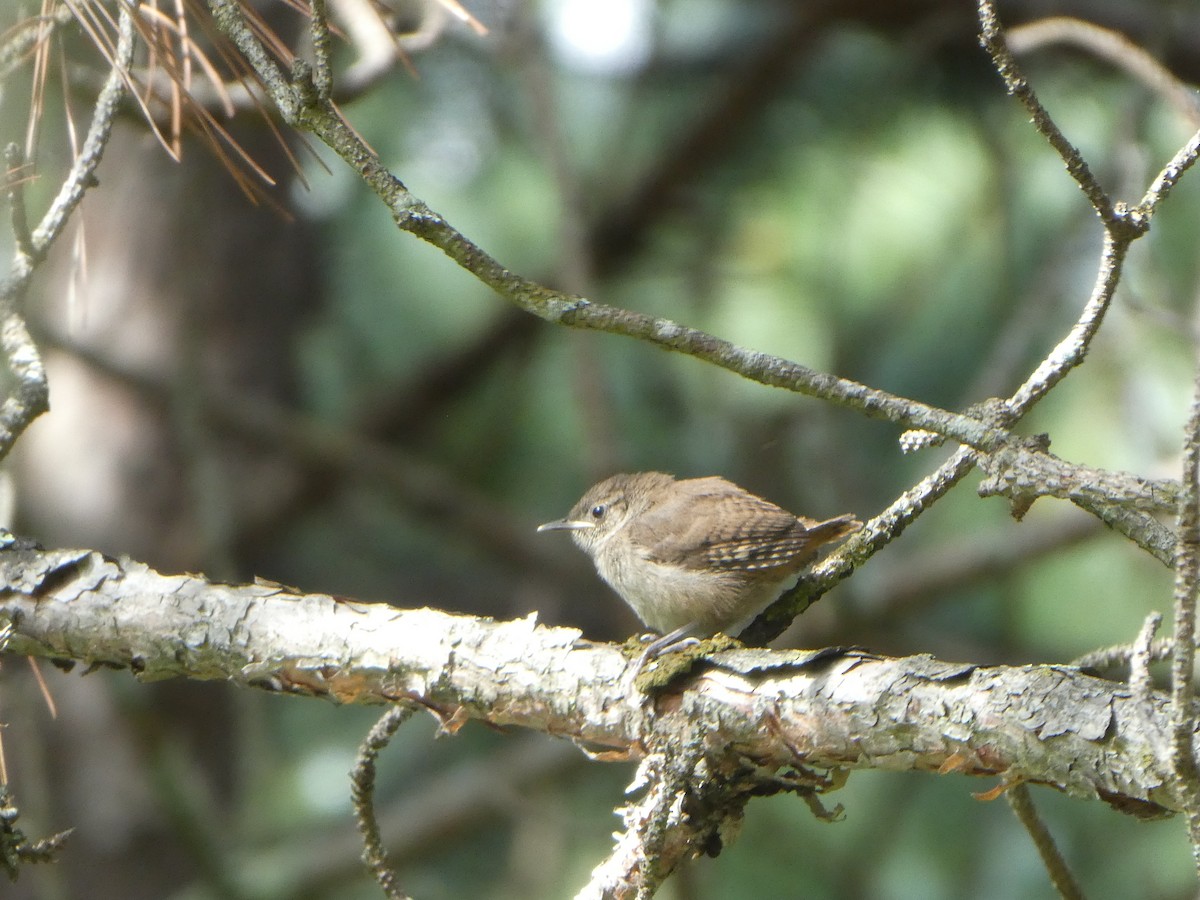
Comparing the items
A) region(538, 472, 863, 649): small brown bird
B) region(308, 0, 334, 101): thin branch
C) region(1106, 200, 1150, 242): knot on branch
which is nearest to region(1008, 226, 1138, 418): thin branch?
region(1106, 200, 1150, 242): knot on branch

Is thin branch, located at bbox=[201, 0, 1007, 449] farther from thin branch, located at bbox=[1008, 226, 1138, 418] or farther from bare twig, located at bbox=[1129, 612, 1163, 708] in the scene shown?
bare twig, located at bbox=[1129, 612, 1163, 708]

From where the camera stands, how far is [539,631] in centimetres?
222

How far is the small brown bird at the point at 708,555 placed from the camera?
10.8 feet

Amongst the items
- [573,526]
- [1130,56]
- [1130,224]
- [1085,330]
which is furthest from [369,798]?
[1130,56]

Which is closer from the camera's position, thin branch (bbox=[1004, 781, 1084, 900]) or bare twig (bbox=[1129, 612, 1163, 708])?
bare twig (bbox=[1129, 612, 1163, 708])

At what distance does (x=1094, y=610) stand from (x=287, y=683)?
180 inches

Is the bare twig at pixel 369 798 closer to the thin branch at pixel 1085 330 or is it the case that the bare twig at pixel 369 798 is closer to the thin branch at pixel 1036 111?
the thin branch at pixel 1085 330

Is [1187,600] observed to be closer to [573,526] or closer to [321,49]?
[321,49]

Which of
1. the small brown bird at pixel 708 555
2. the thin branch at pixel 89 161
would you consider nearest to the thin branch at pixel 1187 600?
the small brown bird at pixel 708 555

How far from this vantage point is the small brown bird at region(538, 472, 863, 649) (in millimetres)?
3279

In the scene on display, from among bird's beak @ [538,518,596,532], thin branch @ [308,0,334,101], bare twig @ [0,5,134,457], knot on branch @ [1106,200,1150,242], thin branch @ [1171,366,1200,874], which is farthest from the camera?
bird's beak @ [538,518,596,532]

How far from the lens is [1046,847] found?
2287mm

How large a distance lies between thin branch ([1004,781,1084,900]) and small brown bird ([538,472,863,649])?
3.21 feet

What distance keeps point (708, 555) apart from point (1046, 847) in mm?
1262
